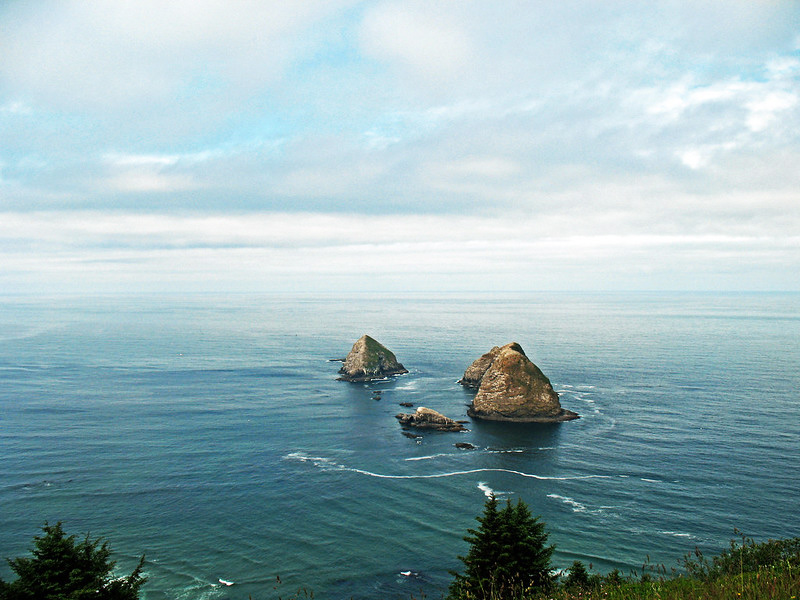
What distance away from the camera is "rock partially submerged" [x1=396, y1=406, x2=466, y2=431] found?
295 ft

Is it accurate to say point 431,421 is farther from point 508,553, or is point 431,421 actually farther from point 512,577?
point 512,577

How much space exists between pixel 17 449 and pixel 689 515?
9465 centimetres

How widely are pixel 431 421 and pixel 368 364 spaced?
48.5 metres

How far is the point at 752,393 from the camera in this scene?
108 m

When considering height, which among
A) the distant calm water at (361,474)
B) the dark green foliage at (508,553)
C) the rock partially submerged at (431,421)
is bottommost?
the distant calm water at (361,474)

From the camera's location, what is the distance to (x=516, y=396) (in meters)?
96.7

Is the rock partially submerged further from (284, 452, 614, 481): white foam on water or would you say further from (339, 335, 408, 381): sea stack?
(339, 335, 408, 381): sea stack

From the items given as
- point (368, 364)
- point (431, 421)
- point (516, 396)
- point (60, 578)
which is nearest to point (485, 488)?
point (431, 421)

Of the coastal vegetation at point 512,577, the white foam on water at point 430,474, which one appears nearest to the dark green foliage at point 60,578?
the coastal vegetation at point 512,577

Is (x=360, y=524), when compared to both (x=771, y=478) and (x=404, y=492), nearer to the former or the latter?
(x=404, y=492)

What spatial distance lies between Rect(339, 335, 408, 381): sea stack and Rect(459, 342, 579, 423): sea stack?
4301 centimetres

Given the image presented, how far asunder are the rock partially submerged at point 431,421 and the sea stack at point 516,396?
8028 mm

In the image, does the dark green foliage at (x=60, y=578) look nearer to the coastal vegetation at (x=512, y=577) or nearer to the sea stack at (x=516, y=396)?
the coastal vegetation at (x=512, y=577)

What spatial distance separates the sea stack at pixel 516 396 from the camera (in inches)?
3748
